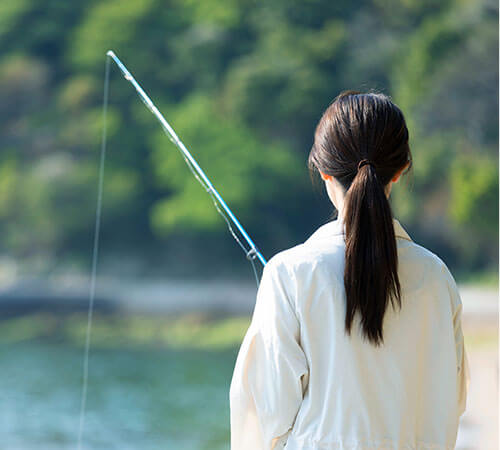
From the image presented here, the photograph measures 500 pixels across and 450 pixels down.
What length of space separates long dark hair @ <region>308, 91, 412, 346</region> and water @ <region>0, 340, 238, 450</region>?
23.4ft

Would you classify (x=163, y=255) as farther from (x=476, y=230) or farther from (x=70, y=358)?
(x=476, y=230)

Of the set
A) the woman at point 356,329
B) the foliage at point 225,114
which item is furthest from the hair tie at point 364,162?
the foliage at point 225,114

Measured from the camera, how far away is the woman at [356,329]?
0.68m

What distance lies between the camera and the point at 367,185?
69 cm

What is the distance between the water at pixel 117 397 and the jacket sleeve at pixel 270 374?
7.05 metres

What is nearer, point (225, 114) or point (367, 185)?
point (367, 185)

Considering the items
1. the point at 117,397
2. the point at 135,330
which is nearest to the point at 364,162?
the point at 117,397

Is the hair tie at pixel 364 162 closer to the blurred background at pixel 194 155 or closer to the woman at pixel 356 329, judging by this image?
the woman at pixel 356 329

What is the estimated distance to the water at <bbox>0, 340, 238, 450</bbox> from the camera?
7.84m

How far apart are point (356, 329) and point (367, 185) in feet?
0.45

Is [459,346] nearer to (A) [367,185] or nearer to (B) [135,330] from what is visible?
(A) [367,185]

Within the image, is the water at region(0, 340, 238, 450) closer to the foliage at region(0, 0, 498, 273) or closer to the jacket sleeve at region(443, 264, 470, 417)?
the foliage at region(0, 0, 498, 273)

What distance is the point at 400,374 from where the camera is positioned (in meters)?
0.70

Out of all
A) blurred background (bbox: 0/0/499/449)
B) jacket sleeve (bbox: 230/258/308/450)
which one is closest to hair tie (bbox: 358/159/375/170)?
jacket sleeve (bbox: 230/258/308/450)
